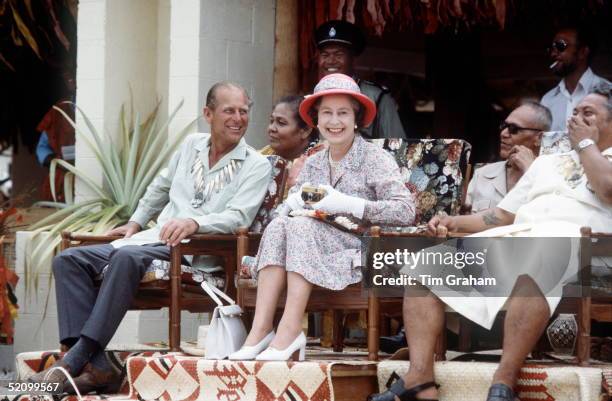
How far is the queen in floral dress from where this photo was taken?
20.6 ft

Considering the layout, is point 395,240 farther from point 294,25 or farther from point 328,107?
point 294,25

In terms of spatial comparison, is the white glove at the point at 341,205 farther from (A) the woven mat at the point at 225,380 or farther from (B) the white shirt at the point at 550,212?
(A) the woven mat at the point at 225,380

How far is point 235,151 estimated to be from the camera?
7.46 meters

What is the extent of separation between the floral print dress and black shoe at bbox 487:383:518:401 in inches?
40.1

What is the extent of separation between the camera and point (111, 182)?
912 centimetres

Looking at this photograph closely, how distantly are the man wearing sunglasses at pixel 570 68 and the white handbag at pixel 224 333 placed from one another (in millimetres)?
2806

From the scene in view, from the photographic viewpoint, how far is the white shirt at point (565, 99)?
8.29 metres

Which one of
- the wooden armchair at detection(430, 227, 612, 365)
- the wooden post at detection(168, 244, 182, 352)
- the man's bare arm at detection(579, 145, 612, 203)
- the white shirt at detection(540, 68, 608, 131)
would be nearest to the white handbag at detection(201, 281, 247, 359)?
the wooden post at detection(168, 244, 182, 352)

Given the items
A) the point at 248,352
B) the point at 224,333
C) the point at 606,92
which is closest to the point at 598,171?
the point at 606,92

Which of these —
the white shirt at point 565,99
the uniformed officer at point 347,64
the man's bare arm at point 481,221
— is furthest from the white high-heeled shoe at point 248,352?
the white shirt at point 565,99

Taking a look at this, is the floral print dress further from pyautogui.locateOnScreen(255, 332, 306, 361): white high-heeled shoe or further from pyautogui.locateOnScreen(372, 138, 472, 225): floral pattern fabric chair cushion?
pyautogui.locateOnScreen(372, 138, 472, 225): floral pattern fabric chair cushion

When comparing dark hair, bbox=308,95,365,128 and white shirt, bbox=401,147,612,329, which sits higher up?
dark hair, bbox=308,95,365,128

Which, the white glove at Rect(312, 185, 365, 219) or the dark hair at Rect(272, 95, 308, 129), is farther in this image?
the dark hair at Rect(272, 95, 308, 129)

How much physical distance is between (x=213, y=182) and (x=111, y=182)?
1.88 meters
